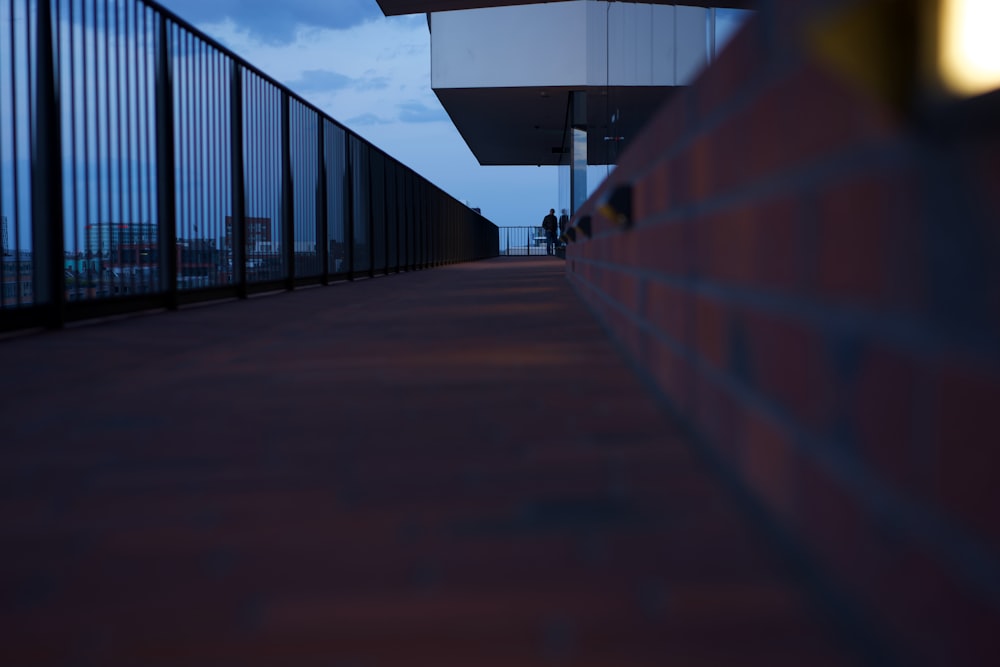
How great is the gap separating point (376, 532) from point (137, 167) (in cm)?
535

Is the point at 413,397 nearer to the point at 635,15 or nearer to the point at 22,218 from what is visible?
the point at 22,218

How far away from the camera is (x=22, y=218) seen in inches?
194

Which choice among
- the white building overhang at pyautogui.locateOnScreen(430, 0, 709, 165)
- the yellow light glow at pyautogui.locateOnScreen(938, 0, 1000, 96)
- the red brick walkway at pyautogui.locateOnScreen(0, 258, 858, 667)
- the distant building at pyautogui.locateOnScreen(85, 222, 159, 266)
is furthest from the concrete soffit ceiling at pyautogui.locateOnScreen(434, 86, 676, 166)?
the yellow light glow at pyautogui.locateOnScreen(938, 0, 1000, 96)

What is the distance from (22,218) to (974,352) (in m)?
5.10

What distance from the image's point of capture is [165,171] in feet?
22.4

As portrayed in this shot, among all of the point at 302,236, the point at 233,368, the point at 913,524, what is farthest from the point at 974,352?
the point at 302,236

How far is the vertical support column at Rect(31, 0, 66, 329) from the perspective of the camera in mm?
5090

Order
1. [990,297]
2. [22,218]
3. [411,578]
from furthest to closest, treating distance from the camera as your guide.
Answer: [22,218], [411,578], [990,297]

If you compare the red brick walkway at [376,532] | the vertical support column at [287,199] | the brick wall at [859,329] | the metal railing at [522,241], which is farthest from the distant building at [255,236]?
the metal railing at [522,241]

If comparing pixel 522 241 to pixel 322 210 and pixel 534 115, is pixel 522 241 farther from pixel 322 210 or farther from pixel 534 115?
pixel 322 210

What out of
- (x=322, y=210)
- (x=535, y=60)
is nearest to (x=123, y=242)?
(x=322, y=210)

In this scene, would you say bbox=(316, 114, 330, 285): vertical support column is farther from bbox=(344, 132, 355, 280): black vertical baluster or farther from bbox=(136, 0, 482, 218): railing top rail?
bbox=(344, 132, 355, 280): black vertical baluster

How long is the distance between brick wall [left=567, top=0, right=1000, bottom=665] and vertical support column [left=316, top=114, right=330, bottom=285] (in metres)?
10.2

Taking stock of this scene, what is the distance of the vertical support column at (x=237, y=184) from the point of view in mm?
8547
